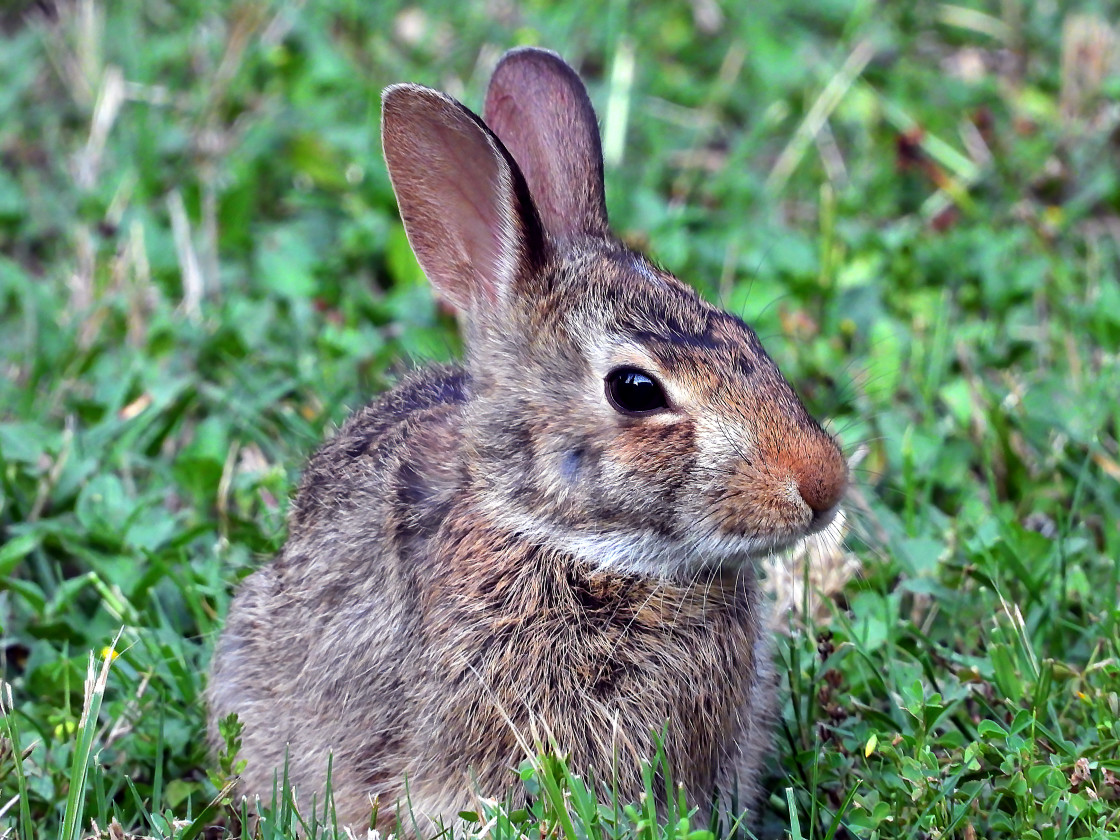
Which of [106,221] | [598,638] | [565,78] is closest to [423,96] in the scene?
[565,78]

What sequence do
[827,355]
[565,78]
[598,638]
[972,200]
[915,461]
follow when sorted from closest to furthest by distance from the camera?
[598,638] < [565,78] < [915,461] < [827,355] < [972,200]

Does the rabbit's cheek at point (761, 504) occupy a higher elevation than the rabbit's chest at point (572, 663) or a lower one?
higher

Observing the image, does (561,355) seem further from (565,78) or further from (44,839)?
(44,839)

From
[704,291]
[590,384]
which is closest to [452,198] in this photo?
[590,384]

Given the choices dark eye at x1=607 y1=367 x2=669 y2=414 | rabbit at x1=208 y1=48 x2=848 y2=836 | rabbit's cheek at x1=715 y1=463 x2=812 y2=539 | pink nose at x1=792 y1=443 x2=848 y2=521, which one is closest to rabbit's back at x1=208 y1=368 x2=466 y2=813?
rabbit at x1=208 y1=48 x2=848 y2=836

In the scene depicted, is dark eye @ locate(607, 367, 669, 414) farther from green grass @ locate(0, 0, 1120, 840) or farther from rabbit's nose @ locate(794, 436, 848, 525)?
green grass @ locate(0, 0, 1120, 840)

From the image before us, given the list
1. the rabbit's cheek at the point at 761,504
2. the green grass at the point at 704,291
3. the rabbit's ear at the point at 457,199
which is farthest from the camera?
the green grass at the point at 704,291

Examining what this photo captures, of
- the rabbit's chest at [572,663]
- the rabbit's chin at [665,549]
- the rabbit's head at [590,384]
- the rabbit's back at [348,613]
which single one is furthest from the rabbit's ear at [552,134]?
the rabbit's chest at [572,663]

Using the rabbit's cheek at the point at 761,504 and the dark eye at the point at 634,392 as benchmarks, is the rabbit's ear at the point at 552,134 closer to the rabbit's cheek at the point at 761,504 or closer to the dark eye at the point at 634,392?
the dark eye at the point at 634,392
